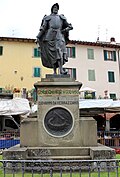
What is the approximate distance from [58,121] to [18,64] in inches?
925

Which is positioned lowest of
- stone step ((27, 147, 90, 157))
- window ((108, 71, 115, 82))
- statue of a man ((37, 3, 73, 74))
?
stone step ((27, 147, 90, 157))

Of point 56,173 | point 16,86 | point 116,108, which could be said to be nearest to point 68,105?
point 56,173

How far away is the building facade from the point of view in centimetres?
3091

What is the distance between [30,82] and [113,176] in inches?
992

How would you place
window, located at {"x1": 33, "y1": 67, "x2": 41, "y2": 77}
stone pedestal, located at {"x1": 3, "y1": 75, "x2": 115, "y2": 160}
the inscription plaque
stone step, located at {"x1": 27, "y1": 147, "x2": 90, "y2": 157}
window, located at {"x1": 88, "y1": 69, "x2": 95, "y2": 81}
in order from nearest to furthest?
stone step, located at {"x1": 27, "y1": 147, "x2": 90, "y2": 157}
stone pedestal, located at {"x1": 3, "y1": 75, "x2": 115, "y2": 160}
the inscription plaque
window, located at {"x1": 33, "y1": 67, "x2": 41, "y2": 77}
window, located at {"x1": 88, "y1": 69, "x2": 95, "y2": 81}

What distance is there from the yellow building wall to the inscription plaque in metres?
22.5

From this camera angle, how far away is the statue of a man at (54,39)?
31.1ft

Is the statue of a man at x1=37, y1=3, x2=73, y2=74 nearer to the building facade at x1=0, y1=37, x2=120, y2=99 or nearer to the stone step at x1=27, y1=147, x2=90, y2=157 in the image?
the stone step at x1=27, y1=147, x2=90, y2=157

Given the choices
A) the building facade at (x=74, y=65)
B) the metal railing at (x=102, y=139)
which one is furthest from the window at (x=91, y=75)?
the metal railing at (x=102, y=139)

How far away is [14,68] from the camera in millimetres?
30938

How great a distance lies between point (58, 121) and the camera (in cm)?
848

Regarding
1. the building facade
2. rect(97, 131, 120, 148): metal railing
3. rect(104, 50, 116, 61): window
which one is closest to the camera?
rect(97, 131, 120, 148): metal railing

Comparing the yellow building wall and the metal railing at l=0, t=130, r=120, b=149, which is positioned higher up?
the yellow building wall

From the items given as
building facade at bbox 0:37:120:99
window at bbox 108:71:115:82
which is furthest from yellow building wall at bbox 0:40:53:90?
window at bbox 108:71:115:82
